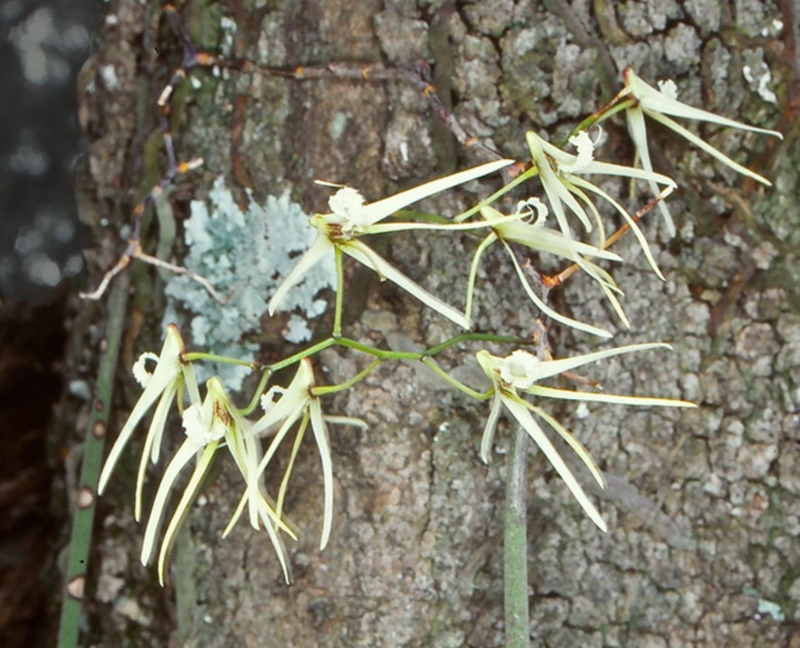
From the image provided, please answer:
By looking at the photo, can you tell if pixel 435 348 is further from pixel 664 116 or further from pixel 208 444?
pixel 664 116

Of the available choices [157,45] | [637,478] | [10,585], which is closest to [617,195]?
[637,478]

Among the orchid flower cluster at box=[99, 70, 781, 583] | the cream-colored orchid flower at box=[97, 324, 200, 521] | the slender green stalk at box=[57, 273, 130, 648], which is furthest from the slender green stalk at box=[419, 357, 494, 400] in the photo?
the slender green stalk at box=[57, 273, 130, 648]

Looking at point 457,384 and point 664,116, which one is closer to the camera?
point 457,384

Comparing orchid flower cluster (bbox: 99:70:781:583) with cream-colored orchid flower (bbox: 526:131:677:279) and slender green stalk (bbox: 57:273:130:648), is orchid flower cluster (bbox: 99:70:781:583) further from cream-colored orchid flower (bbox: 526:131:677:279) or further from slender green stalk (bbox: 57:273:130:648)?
slender green stalk (bbox: 57:273:130:648)

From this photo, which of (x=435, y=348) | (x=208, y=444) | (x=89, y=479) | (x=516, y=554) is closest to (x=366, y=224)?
(x=435, y=348)

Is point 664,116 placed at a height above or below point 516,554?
above

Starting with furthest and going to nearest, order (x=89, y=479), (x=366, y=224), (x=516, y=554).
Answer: (x=89, y=479)
(x=516, y=554)
(x=366, y=224)
